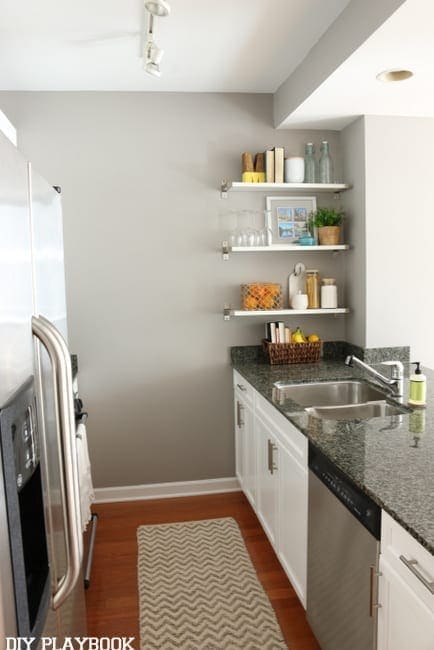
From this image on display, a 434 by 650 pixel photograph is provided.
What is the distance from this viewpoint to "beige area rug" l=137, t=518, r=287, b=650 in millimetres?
2197

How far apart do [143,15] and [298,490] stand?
6.89 ft

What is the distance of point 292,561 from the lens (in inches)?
90.4

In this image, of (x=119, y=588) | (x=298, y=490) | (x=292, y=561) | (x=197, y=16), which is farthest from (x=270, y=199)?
(x=119, y=588)

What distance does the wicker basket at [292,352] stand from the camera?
3.28 meters

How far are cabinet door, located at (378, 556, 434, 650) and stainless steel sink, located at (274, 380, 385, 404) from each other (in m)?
1.39

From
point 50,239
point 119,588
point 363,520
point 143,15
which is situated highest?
point 143,15

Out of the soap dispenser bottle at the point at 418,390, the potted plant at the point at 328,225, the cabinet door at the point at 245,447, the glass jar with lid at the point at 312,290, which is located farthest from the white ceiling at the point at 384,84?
the cabinet door at the point at 245,447

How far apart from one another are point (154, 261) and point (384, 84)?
64.6 inches

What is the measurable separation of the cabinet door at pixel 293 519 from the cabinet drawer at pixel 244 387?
0.64 metres

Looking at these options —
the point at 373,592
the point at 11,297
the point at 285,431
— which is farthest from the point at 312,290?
the point at 11,297

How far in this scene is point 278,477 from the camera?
2.48 m

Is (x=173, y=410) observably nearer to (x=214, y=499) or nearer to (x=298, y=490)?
(x=214, y=499)

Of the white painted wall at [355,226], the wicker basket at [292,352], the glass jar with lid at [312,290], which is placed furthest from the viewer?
the glass jar with lid at [312,290]

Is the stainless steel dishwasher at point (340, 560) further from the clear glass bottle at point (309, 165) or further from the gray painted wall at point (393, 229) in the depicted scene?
the clear glass bottle at point (309, 165)
